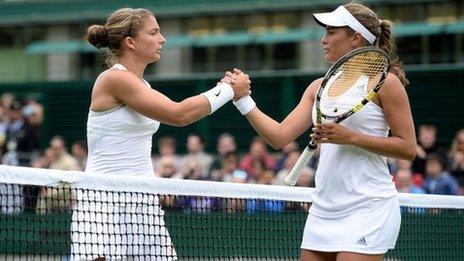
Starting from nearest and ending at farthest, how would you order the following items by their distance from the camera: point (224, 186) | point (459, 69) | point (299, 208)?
point (224, 186) < point (299, 208) < point (459, 69)

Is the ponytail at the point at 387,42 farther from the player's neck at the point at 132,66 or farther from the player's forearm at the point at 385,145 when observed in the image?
the player's neck at the point at 132,66

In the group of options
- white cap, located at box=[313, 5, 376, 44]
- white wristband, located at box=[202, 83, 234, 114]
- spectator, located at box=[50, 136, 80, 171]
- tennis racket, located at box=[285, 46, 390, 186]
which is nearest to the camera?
tennis racket, located at box=[285, 46, 390, 186]

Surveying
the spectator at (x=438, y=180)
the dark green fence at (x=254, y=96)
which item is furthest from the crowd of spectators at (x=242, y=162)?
the dark green fence at (x=254, y=96)

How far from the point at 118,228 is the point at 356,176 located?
131cm

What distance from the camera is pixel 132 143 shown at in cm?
676

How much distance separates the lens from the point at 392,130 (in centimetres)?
657

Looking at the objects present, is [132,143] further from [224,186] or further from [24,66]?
[24,66]

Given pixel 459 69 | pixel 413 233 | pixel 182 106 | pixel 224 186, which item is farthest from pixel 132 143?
pixel 459 69

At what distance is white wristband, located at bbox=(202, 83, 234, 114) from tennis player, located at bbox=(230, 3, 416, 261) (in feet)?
2.24

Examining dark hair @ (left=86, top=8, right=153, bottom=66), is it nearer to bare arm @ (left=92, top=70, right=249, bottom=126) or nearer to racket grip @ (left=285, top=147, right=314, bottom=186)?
bare arm @ (left=92, top=70, right=249, bottom=126)

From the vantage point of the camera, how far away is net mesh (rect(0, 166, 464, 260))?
22.1 ft

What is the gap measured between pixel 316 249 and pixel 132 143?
112 centimetres

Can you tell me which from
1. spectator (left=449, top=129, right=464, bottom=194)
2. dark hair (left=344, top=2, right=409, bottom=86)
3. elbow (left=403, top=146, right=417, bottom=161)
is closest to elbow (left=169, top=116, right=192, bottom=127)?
dark hair (left=344, top=2, right=409, bottom=86)

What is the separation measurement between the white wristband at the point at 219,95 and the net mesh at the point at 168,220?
49 cm
